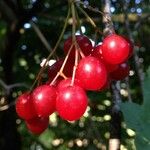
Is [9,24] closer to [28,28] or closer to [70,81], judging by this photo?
[28,28]

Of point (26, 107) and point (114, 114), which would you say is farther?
point (114, 114)

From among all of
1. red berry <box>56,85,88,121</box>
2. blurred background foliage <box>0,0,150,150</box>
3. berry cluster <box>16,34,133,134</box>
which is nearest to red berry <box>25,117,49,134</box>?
berry cluster <box>16,34,133,134</box>

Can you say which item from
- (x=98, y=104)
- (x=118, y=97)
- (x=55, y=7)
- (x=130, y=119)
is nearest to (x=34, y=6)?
(x=55, y=7)

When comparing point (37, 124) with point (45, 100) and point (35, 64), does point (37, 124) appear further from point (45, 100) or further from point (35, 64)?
point (35, 64)

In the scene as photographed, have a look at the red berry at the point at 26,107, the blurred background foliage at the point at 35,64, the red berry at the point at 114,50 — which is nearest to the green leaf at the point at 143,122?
the red berry at the point at 114,50

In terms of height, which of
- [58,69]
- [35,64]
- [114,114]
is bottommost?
[35,64]

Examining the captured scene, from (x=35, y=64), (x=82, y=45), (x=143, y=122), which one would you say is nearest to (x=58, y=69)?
(x=82, y=45)

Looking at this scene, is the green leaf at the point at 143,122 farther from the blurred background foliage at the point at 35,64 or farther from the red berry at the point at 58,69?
the blurred background foliage at the point at 35,64
